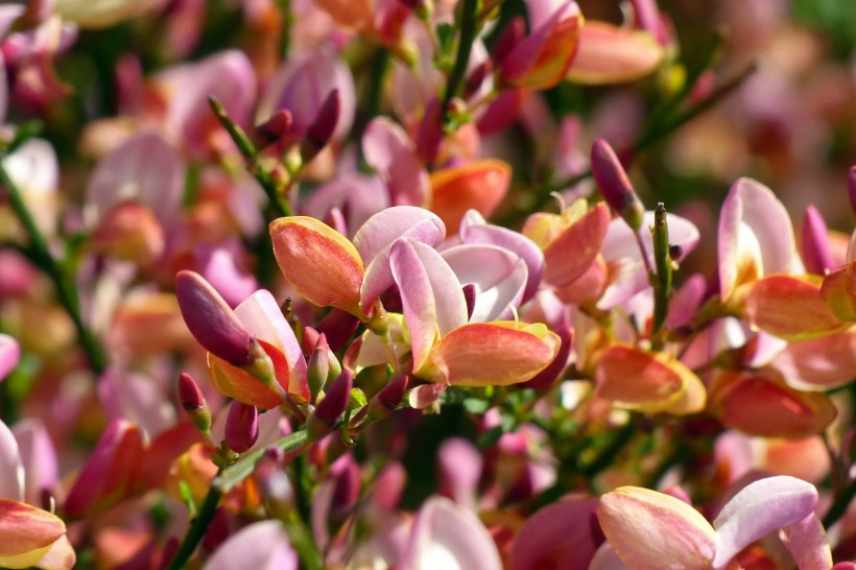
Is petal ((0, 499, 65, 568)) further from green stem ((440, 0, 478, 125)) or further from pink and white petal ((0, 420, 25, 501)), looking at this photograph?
green stem ((440, 0, 478, 125))

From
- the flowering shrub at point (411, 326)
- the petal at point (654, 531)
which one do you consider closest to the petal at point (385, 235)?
the flowering shrub at point (411, 326)

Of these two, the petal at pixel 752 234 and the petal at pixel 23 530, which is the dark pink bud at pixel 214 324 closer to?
the petal at pixel 23 530

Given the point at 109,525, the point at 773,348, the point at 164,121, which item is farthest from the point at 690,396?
the point at 164,121

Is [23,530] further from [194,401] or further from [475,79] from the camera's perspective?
[475,79]

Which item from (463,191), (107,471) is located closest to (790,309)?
(463,191)

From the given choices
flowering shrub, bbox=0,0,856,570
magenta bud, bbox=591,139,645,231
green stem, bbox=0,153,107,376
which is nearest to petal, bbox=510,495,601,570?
flowering shrub, bbox=0,0,856,570

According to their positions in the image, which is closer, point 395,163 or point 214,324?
point 214,324
